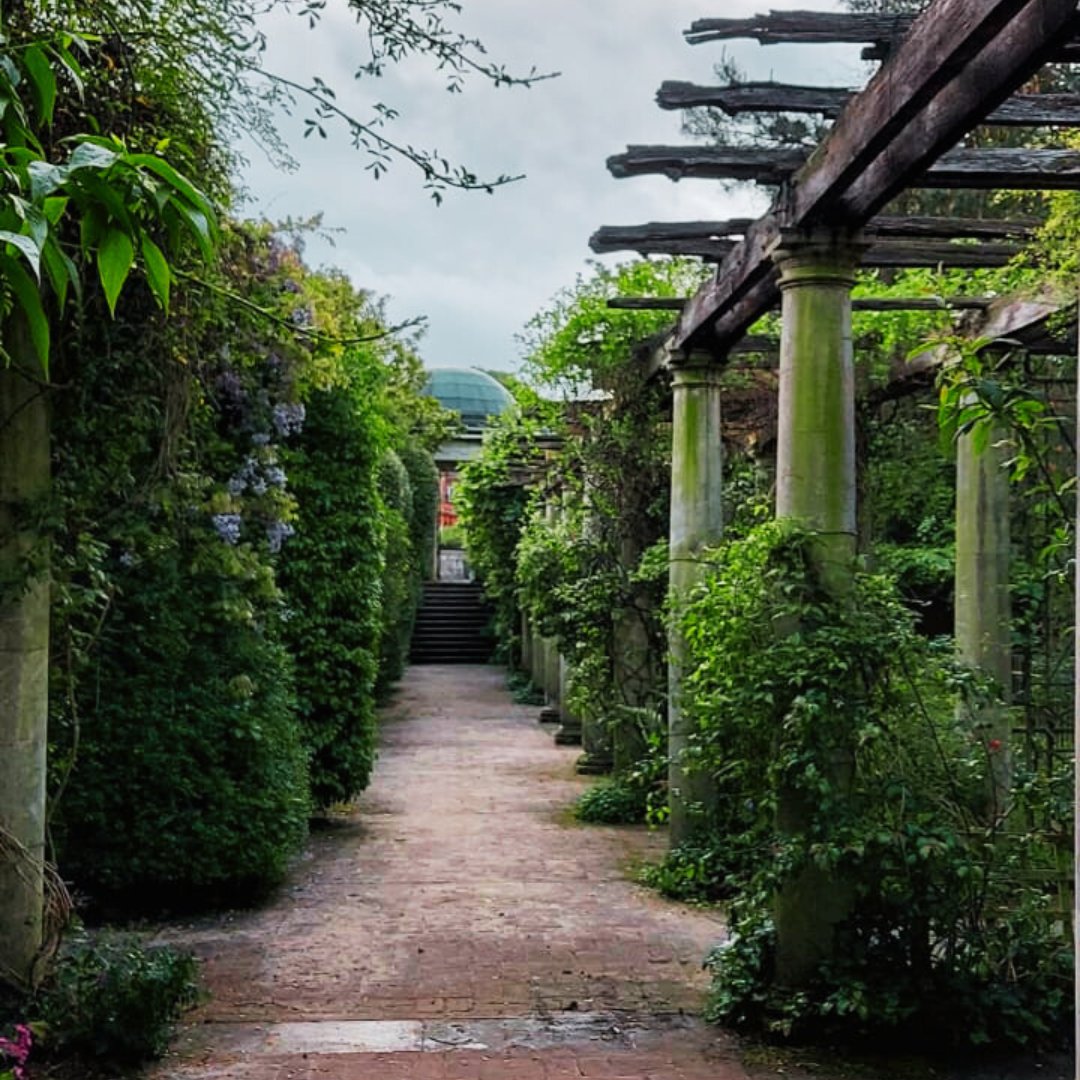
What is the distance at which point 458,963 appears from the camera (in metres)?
5.80

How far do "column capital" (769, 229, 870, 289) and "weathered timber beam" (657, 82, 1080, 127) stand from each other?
0.59 metres

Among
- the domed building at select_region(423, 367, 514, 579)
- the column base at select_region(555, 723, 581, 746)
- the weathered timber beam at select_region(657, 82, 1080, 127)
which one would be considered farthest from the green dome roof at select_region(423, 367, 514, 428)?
the weathered timber beam at select_region(657, 82, 1080, 127)

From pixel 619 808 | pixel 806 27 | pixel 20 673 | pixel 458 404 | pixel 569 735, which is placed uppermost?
pixel 458 404

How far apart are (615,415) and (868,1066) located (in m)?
5.76

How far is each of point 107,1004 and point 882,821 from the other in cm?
270

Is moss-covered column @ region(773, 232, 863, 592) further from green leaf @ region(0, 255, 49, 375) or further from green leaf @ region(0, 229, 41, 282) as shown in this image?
green leaf @ region(0, 229, 41, 282)

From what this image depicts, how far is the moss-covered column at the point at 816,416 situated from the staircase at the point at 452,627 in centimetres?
2058

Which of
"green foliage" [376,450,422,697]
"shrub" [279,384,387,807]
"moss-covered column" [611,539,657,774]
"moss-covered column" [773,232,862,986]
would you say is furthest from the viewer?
"green foliage" [376,450,422,697]

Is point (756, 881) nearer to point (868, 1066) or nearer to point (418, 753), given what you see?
point (868, 1066)

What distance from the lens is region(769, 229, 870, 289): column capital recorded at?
500cm

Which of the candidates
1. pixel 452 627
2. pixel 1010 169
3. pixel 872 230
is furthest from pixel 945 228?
pixel 452 627

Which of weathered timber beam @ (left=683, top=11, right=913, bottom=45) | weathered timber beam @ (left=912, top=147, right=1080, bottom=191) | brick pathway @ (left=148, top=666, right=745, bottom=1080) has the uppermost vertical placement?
weathered timber beam @ (left=683, top=11, right=913, bottom=45)

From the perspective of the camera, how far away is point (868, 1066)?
438 cm

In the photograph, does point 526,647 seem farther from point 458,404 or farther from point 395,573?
point 458,404
